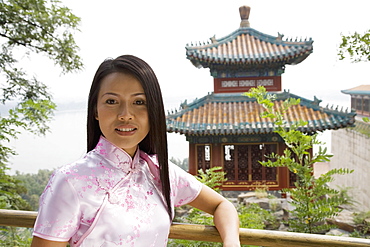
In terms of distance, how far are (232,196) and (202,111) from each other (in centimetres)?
163

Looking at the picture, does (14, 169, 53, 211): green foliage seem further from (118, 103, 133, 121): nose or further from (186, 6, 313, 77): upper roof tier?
(118, 103, 133, 121): nose

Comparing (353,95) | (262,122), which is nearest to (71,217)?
(262,122)

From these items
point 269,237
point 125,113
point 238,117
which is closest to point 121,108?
point 125,113

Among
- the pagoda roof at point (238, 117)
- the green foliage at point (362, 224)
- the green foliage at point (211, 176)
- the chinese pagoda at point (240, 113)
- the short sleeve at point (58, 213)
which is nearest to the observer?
the short sleeve at point (58, 213)

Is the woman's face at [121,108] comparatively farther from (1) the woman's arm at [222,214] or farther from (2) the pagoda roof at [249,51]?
(2) the pagoda roof at [249,51]

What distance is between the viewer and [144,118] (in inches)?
35.9

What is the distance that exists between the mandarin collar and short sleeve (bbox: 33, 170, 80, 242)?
0.48 feet

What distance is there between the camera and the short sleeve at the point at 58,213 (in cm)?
76

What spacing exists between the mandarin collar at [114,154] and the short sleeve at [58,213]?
15cm

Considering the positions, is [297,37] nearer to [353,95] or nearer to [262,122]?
[262,122]

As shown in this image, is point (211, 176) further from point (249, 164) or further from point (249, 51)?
point (249, 51)

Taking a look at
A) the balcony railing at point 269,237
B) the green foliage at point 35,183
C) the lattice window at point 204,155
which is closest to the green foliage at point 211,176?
the balcony railing at point 269,237

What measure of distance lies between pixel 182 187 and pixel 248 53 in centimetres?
563

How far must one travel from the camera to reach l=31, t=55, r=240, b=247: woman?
2.57ft
